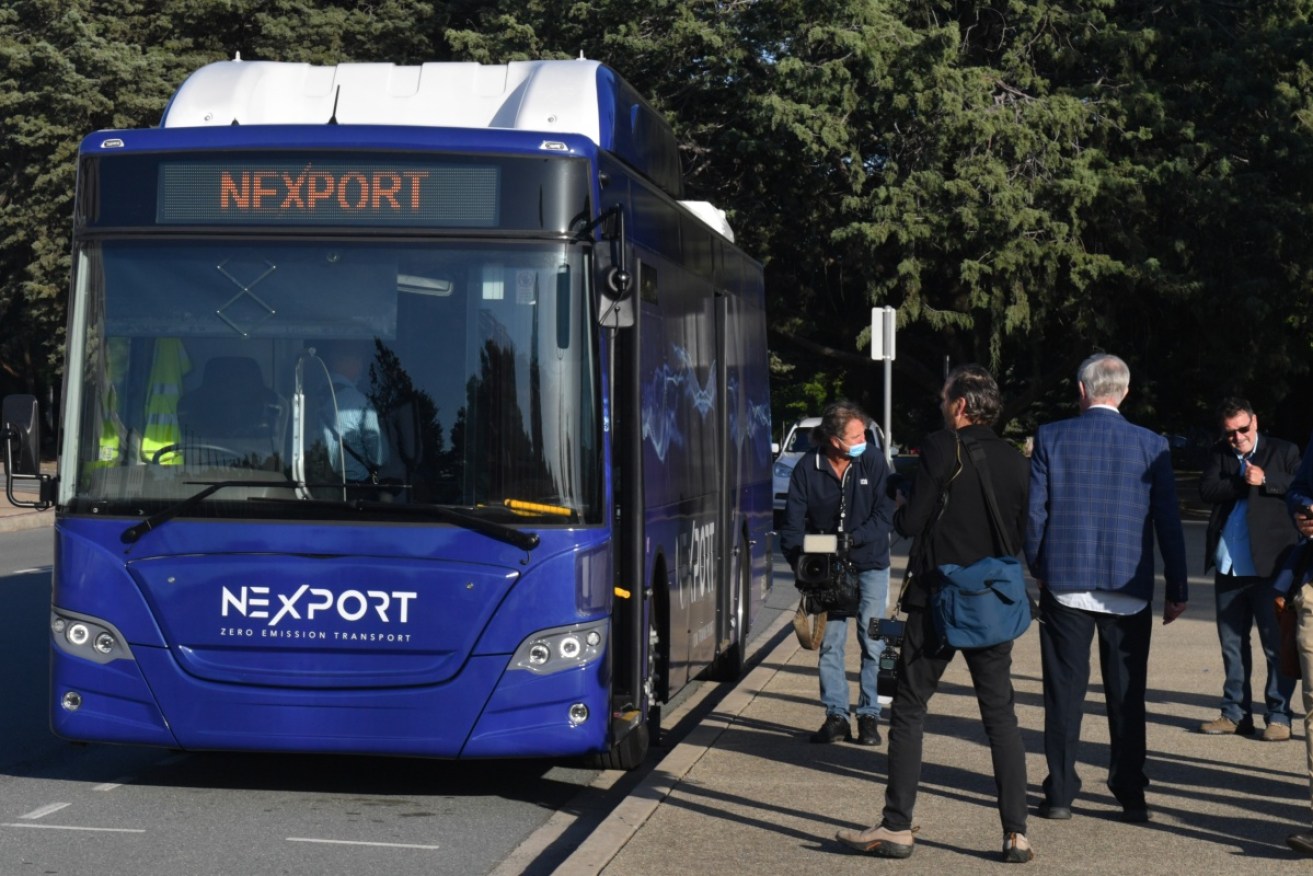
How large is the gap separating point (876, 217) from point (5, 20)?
2711 cm

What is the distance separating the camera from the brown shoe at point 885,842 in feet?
21.9

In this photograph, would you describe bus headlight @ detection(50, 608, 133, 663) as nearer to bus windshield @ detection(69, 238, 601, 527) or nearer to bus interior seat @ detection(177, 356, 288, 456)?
bus windshield @ detection(69, 238, 601, 527)

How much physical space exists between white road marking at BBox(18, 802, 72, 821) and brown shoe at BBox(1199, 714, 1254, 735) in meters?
5.54

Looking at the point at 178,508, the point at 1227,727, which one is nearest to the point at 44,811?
the point at 178,508

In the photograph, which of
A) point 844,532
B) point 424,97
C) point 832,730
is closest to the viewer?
point 424,97

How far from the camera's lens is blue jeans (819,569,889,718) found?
9586mm

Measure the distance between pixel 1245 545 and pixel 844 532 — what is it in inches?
82.3

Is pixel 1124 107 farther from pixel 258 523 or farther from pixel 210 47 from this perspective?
pixel 258 523

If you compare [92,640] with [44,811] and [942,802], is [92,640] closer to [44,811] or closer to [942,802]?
[44,811]

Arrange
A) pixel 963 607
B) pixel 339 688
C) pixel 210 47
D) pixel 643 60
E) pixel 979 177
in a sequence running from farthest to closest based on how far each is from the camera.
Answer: pixel 210 47, pixel 643 60, pixel 979 177, pixel 339 688, pixel 963 607

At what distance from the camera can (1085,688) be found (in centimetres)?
738

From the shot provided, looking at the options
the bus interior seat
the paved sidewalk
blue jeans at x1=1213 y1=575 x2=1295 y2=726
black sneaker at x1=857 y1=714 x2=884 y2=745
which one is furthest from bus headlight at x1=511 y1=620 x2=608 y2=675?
blue jeans at x1=1213 y1=575 x2=1295 y2=726

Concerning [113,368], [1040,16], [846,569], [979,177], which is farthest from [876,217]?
[113,368]

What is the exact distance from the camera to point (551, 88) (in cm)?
893
